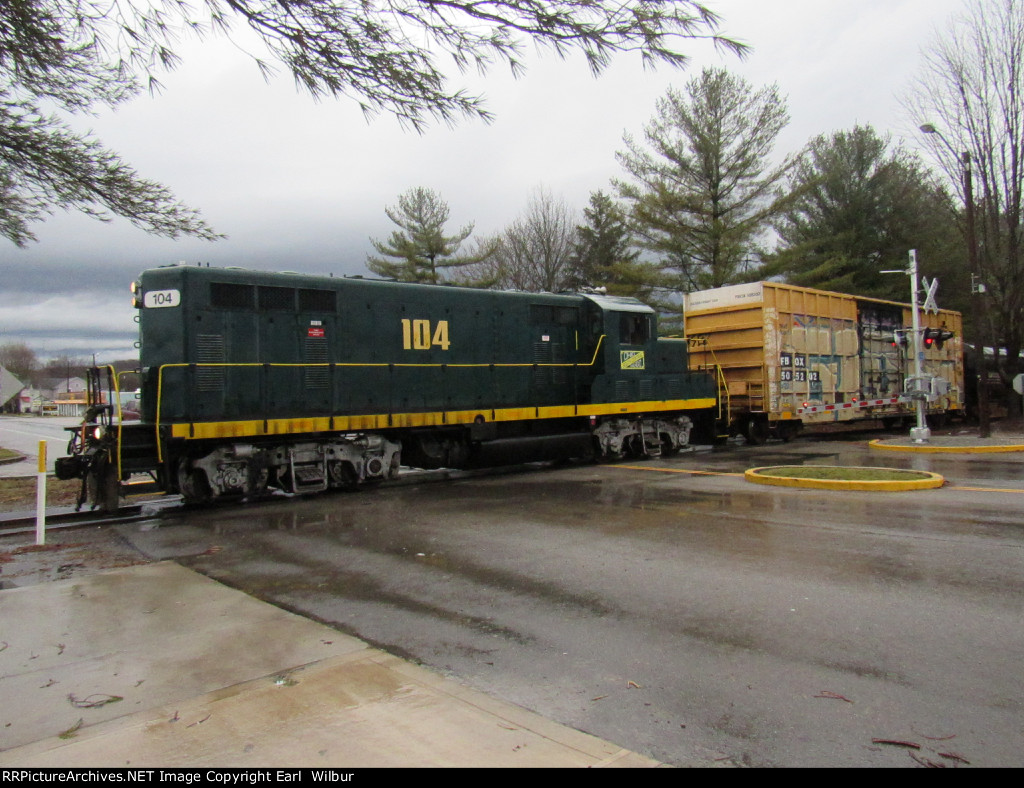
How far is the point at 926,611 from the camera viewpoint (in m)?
4.96

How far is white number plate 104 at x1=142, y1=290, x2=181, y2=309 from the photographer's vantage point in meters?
10.2

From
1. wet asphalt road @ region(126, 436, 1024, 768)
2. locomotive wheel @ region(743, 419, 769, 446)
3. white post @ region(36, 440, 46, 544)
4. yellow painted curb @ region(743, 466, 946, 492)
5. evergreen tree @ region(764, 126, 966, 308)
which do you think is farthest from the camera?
evergreen tree @ region(764, 126, 966, 308)

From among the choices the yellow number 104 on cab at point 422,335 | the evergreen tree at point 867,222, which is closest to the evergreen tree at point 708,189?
the evergreen tree at point 867,222

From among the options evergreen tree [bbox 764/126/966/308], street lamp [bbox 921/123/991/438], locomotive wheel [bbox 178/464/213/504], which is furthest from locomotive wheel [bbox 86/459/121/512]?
evergreen tree [bbox 764/126/966/308]

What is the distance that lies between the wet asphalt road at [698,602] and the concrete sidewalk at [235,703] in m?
0.32

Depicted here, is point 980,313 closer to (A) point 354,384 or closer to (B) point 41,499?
(A) point 354,384

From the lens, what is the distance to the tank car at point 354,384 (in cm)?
1023

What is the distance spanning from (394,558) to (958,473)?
34.6 ft

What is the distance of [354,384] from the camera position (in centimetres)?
1187

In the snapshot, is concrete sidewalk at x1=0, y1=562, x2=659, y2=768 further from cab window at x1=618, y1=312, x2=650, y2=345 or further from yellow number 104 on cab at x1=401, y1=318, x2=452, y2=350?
cab window at x1=618, y1=312, x2=650, y2=345

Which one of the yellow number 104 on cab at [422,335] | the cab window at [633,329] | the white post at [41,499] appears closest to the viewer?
the white post at [41,499]

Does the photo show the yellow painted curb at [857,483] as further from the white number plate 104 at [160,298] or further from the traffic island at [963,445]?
the white number plate 104 at [160,298]

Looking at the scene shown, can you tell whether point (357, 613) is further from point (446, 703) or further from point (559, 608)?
point (446, 703)

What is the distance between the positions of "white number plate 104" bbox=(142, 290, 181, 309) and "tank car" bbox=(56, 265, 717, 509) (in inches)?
0.8
